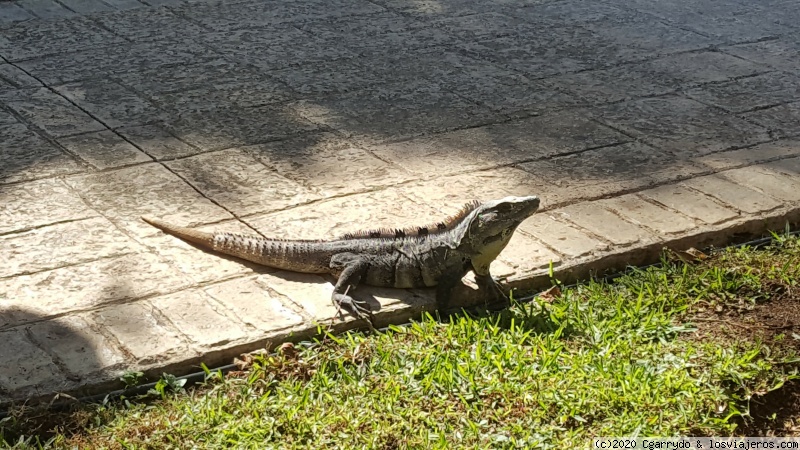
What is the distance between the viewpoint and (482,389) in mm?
3486

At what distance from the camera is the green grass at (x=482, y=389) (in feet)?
10.7

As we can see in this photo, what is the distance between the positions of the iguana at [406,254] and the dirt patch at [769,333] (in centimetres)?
82

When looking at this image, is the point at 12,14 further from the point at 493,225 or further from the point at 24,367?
the point at 493,225

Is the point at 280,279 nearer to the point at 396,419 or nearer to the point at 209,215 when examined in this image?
the point at 209,215

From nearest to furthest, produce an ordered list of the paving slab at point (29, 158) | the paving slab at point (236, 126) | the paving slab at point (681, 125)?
the paving slab at point (29, 158) → the paving slab at point (236, 126) → the paving slab at point (681, 125)

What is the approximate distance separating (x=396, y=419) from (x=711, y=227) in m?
1.92

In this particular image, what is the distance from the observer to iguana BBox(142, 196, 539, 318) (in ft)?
12.6

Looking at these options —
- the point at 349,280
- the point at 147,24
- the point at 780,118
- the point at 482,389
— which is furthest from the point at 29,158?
the point at 780,118

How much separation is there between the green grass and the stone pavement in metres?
0.16

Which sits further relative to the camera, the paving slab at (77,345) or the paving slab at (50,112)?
the paving slab at (50,112)

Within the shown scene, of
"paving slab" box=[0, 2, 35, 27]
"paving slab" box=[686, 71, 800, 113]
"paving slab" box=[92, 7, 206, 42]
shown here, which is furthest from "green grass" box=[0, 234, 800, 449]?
"paving slab" box=[0, 2, 35, 27]

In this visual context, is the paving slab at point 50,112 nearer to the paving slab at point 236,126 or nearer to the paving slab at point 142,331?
the paving slab at point 236,126

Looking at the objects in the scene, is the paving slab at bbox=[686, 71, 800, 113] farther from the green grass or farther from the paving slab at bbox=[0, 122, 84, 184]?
the paving slab at bbox=[0, 122, 84, 184]

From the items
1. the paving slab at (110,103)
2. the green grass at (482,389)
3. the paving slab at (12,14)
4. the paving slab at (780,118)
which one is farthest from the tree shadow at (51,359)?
the paving slab at (12,14)
